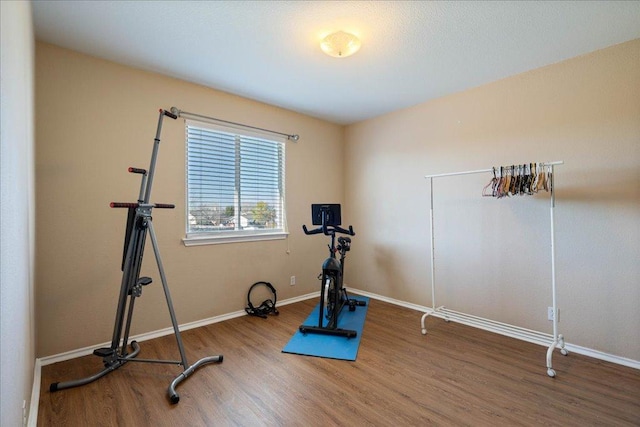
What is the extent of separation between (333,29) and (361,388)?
2.62 meters

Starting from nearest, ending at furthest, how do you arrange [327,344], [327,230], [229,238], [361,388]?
[361,388] → [327,344] → [327,230] → [229,238]

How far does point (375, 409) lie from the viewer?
6.14ft

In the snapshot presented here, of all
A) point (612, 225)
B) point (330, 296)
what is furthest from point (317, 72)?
point (612, 225)

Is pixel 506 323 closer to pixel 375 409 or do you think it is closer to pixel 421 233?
pixel 421 233

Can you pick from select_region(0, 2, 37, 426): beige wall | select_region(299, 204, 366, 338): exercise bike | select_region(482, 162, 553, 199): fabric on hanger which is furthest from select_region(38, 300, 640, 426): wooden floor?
select_region(482, 162, 553, 199): fabric on hanger

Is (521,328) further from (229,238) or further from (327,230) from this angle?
(229,238)

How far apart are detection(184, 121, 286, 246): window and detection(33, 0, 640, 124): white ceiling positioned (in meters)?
0.59

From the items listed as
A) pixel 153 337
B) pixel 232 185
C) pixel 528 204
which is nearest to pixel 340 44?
pixel 232 185

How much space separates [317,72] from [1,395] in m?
2.93

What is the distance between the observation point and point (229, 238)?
11.2 feet

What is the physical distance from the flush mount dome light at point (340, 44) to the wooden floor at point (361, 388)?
8.26 ft

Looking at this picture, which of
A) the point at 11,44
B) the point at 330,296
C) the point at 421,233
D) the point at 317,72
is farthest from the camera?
the point at 421,233

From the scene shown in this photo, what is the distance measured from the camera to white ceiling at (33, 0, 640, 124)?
6.52 feet

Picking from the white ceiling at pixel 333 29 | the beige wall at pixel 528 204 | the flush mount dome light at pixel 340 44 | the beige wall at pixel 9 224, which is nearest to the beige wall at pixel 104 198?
the white ceiling at pixel 333 29
